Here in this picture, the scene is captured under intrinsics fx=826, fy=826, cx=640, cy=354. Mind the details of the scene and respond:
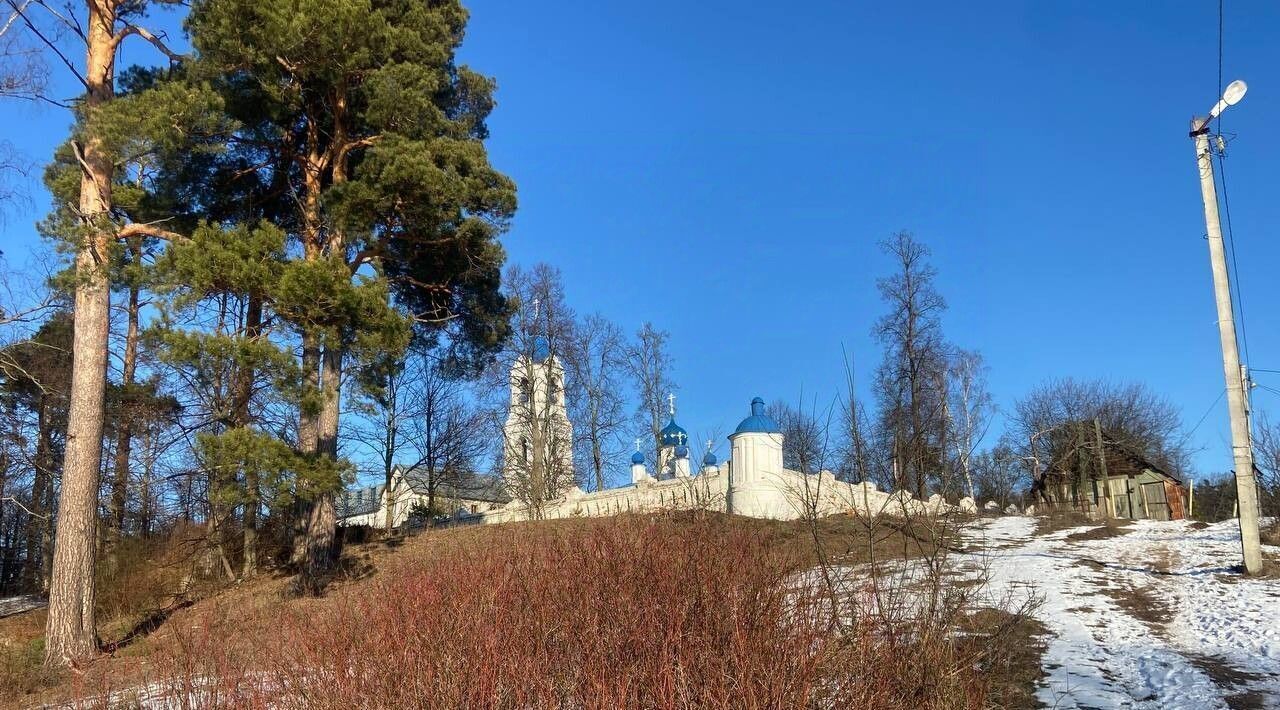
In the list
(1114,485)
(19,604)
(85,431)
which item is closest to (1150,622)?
(85,431)

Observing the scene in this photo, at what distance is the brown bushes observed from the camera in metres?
3.54

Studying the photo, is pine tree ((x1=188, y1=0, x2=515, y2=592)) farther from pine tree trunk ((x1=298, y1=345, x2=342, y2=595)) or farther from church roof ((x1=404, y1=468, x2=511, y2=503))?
church roof ((x1=404, y1=468, x2=511, y2=503))

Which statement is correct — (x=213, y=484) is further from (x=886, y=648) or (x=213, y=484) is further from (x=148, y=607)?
(x=886, y=648)

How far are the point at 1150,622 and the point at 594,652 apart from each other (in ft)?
22.7

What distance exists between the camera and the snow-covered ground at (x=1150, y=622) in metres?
5.81

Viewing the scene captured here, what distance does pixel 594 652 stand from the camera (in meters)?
4.11

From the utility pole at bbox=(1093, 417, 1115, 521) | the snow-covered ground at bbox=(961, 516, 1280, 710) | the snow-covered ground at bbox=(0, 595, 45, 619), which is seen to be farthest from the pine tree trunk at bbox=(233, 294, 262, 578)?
the utility pole at bbox=(1093, 417, 1115, 521)

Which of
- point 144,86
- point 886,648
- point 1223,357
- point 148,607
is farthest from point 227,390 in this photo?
point 1223,357

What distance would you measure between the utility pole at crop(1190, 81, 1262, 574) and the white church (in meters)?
4.08

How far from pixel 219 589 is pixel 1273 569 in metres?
16.2

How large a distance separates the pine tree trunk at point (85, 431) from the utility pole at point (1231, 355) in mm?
14932

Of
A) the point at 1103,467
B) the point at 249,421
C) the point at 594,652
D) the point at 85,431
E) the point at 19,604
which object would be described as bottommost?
the point at 19,604

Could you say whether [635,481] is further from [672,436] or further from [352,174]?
[352,174]

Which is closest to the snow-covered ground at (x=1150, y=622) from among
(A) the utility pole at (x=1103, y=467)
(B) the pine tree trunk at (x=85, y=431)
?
(B) the pine tree trunk at (x=85, y=431)
